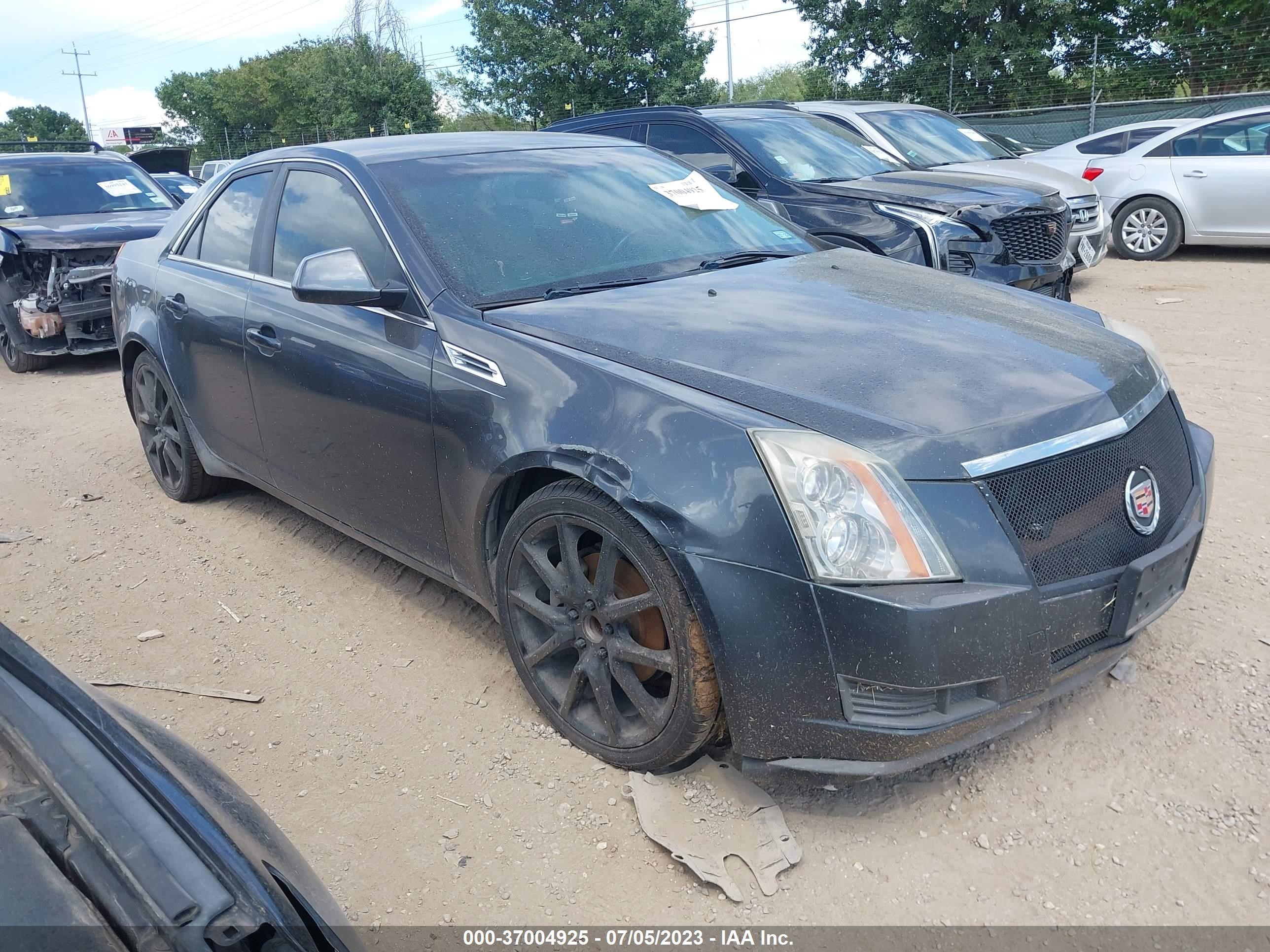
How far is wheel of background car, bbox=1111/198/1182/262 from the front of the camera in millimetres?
10992

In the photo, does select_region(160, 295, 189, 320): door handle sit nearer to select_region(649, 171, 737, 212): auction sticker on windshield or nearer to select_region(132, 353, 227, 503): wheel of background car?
select_region(132, 353, 227, 503): wheel of background car

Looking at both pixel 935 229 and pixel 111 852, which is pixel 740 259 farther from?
pixel 935 229

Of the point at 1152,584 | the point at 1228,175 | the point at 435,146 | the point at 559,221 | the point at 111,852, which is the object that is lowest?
the point at 1152,584

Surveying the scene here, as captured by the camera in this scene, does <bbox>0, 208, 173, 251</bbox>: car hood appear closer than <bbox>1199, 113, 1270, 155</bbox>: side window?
Yes

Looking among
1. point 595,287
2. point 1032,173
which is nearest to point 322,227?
point 595,287

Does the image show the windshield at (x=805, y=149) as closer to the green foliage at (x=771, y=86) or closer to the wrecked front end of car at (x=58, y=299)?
the wrecked front end of car at (x=58, y=299)

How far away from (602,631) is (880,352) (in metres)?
1.07

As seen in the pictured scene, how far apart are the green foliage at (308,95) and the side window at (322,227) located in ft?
112

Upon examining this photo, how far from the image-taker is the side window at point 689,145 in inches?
317

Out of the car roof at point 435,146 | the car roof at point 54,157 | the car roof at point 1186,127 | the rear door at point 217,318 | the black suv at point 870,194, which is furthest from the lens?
the car roof at point 1186,127

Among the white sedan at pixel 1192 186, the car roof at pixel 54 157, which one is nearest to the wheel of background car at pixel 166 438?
the car roof at pixel 54 157

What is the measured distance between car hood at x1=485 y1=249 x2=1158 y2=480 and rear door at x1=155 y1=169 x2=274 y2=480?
1.60 m

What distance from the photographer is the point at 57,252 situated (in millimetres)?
8672

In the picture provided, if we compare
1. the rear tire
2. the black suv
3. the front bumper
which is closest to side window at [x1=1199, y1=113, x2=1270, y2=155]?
the black suv
